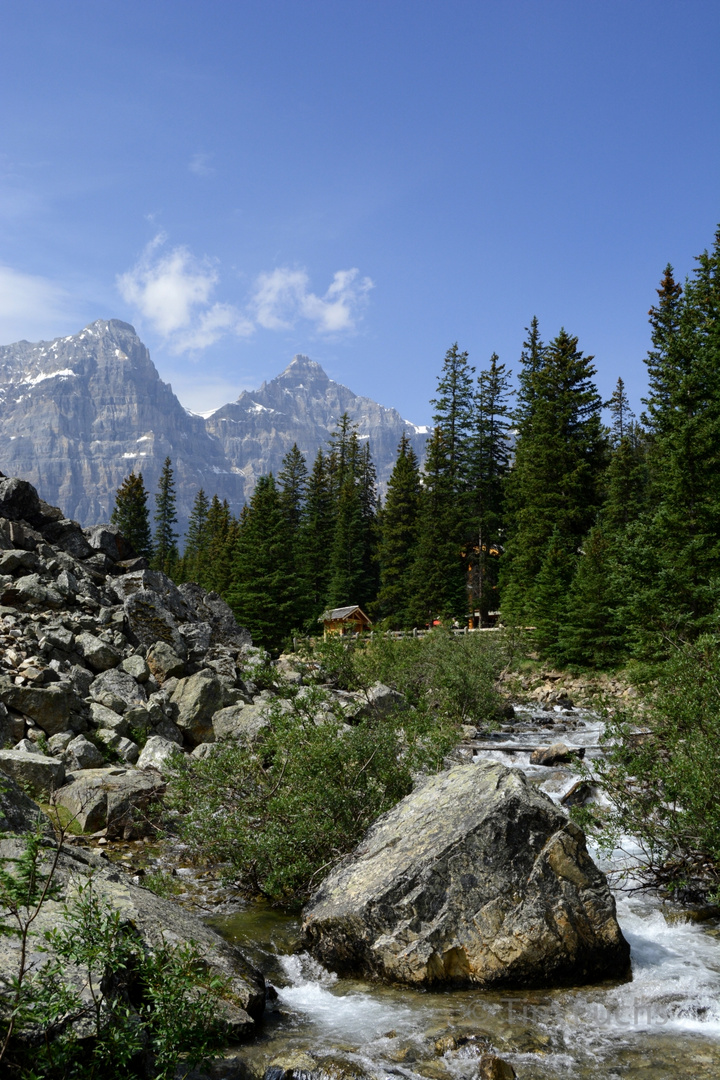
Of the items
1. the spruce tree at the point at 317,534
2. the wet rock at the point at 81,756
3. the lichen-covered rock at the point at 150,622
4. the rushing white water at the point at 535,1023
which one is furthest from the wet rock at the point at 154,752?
the spruce tree at the point at 317,534

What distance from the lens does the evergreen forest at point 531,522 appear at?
78.7 ft

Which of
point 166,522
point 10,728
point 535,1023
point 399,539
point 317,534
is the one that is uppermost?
point 166,522

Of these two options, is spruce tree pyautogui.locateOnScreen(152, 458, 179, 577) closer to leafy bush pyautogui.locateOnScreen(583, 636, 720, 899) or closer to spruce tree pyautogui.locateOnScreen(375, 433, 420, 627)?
spruce tree pyautogui.locateOnScreen(375, 433, 420, 627)

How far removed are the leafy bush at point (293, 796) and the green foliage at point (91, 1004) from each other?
12.4 ft

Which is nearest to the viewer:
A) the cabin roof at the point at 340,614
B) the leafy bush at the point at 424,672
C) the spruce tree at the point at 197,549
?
the leafy bush at the point at 424,672

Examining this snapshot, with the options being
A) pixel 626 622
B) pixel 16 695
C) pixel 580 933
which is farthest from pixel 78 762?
pixel 626 622

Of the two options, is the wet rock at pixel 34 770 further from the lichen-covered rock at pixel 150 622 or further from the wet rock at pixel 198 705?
the lichen-covered rock at pixel 150 622

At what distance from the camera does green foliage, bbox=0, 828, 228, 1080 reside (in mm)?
3803

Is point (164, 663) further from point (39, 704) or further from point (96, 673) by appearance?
point (39, 704)

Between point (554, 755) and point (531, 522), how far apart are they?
26912 millimetres

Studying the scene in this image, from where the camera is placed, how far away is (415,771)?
33.2 ft

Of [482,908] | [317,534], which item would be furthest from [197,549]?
[482,908]

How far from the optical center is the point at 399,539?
2112 inches

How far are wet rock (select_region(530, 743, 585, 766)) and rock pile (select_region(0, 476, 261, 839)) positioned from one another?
634 centimetres
